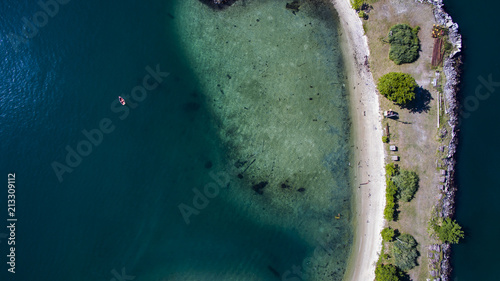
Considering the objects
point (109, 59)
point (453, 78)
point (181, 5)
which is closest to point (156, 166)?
point (109, 59)

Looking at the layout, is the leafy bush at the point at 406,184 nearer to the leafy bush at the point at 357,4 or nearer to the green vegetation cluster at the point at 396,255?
the green vegetation cluster at the point at 396,255

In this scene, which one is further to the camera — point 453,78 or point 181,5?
point 181,5

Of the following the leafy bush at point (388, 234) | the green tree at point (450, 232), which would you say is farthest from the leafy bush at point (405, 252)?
the green tree at point (450, 232)

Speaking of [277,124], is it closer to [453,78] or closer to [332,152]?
[332,152]

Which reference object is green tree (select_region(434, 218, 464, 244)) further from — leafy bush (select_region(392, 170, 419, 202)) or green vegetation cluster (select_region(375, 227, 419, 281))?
leafy bush (select_region(392, 170, 419, 202))

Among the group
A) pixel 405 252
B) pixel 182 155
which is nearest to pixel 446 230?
pixel 405 252

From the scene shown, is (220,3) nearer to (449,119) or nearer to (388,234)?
(449,119)
